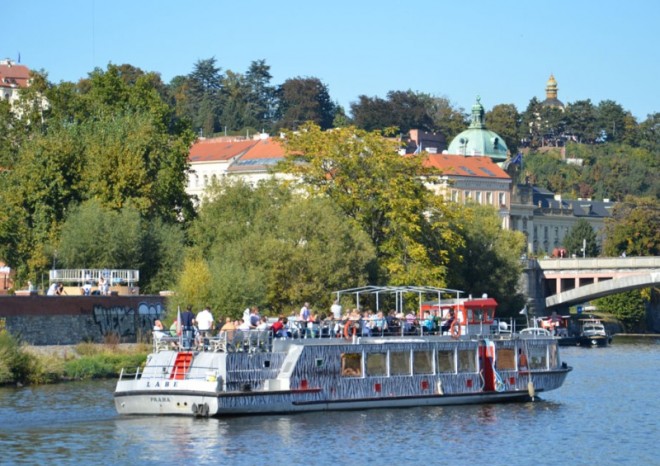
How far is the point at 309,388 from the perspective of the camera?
49656mm

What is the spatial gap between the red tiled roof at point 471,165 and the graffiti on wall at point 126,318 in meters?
81.2

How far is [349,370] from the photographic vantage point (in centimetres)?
5094

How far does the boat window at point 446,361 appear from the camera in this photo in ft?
175

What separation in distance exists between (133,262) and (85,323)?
823 centimetres

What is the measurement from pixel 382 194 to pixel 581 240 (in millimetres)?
83586

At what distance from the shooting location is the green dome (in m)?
168

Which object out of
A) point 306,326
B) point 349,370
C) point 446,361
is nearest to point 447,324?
point 446,361

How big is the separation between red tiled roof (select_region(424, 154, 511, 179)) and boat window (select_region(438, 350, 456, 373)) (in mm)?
97847

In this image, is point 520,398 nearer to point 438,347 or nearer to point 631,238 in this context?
point 438,347

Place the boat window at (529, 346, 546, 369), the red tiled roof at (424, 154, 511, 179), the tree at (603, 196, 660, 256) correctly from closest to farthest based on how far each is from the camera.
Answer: the boat window at (529, 346, 546, 369) < the tree at (603, 196, 660, 256) < the red tiled roof at (424, 154, 511, 179)

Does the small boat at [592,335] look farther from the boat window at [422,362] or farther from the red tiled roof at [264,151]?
the boat window at [422,362]

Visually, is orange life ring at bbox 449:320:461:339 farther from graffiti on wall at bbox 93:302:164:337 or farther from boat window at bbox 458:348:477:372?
graffiti on wall at bbox 93:302:164:337

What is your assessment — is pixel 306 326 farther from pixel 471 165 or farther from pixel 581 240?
pixel 581 240

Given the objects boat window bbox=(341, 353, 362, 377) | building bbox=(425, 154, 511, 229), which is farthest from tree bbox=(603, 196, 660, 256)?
boat window bbox=(341, 353, 362, 377)
